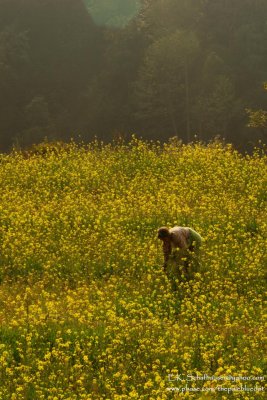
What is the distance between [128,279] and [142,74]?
40440 mm

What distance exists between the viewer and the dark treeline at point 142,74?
5103cm

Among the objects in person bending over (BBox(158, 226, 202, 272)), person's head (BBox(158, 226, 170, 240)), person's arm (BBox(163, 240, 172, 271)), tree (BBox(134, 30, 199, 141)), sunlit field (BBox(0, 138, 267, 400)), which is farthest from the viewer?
tree (BBox(134, 30, 199, 141))

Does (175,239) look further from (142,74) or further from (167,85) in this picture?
(142,74)

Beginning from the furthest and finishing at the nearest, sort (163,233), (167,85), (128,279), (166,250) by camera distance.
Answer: (167,85), (128,279), (166,250), (163,233)

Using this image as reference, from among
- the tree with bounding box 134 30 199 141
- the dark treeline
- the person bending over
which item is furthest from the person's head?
the tree with bounding box 134 30 199 141

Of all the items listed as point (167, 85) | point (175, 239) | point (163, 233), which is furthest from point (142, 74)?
point (163, 233)

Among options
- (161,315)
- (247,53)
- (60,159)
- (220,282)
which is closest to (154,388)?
(161,315)

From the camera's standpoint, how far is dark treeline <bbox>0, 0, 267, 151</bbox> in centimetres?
5103

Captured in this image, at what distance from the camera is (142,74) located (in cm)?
5238

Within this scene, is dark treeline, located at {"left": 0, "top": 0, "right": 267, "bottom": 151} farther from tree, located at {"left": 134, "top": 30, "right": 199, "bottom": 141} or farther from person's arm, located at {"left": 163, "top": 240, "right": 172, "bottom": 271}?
person's arm, located at {"left": 163, "top": 240, "right": 172, "bottom": 271}

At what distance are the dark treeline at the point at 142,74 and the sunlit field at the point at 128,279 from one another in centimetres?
2753

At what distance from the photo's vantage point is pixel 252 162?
69.9ft

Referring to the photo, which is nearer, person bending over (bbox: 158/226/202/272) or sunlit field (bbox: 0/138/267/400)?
sunlit field (bbox: 0/138/267/400)

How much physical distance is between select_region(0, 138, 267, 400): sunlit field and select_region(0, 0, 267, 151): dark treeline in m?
27.5
